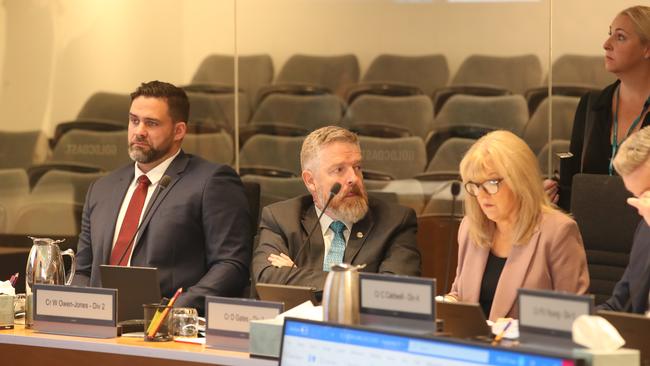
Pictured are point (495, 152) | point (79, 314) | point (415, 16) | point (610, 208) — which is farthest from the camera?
point (415, 16)

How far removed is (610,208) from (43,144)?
128 inches

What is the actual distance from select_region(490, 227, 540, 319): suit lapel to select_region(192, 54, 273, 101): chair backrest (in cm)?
235

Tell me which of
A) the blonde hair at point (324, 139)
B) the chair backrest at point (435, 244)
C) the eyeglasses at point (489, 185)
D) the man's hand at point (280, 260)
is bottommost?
the chair backrest at point (435, 244)

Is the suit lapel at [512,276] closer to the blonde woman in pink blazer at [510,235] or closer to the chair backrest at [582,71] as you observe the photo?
the blonde woman in pink blazer at [510,235]

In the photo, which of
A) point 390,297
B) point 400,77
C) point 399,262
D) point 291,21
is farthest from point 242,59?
point 390,297

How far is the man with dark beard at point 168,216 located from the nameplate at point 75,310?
823mm

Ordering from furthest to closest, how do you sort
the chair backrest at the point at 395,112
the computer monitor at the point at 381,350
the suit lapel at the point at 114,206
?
1. the chair backrest at the point at 395,112
2. the suit lapel at the point at 114,206
3. the computer monitor at the point at 381,350

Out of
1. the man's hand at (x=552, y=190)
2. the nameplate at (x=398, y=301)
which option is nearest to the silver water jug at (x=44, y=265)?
the nameplate at (x=398, y=301)

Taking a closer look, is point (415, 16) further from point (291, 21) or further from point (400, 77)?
point (291, 21)

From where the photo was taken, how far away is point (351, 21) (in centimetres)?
524

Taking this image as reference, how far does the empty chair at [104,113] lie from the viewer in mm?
5602

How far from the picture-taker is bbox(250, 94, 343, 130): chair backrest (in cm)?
529

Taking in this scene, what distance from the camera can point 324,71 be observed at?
530cm

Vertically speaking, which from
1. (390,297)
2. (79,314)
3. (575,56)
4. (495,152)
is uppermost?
(575,56)
